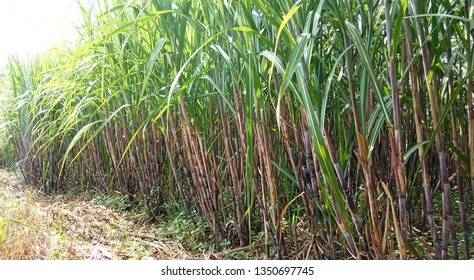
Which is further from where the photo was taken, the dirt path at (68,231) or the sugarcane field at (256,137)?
the dirt path at (68,231)

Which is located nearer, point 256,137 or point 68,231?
point 256,137

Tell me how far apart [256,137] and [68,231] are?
60cm

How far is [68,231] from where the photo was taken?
1084 millimetres

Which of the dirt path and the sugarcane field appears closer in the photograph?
the sugarcane field

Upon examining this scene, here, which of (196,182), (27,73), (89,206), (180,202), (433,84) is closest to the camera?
(433,84)

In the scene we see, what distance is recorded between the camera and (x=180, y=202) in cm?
114

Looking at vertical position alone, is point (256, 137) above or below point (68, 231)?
above

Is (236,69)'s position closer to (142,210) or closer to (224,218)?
(224,218)

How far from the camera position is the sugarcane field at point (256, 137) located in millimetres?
597

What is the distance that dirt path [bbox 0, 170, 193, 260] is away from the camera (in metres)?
0.96

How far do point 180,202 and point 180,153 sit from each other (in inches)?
7.1

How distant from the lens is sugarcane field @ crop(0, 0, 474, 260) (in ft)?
1.96

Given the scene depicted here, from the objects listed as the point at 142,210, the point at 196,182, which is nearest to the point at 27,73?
the point at 142,210
